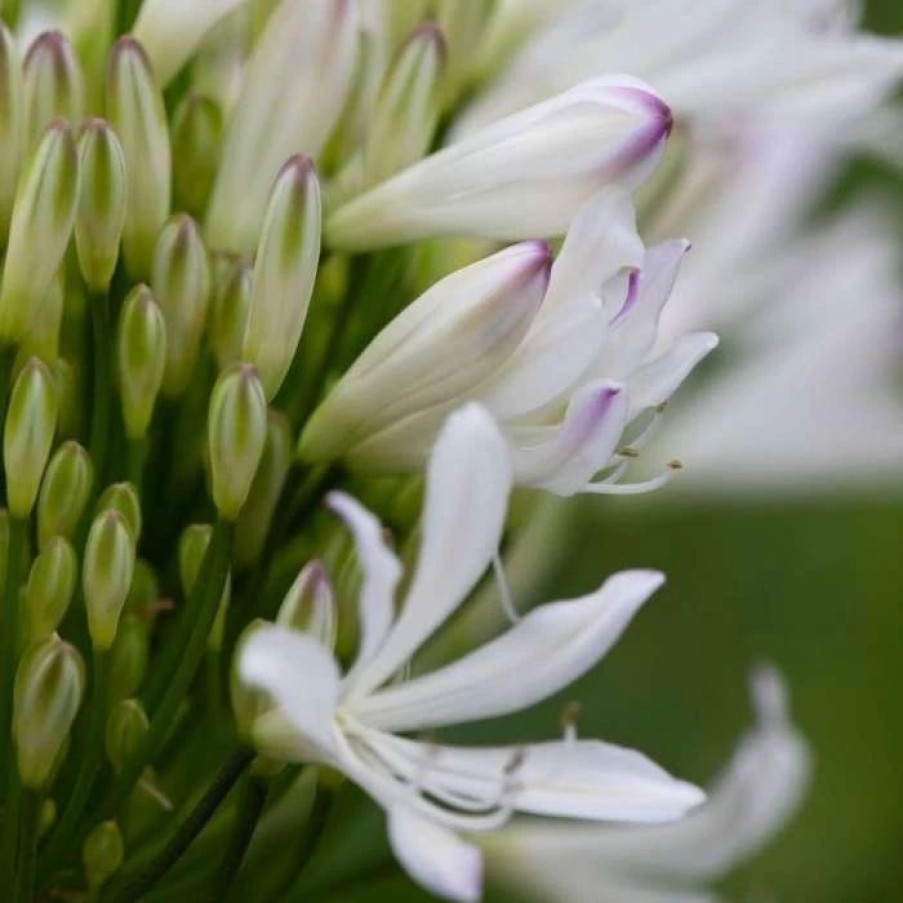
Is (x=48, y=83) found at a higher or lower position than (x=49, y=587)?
higher

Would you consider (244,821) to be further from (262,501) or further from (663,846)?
(663,846)

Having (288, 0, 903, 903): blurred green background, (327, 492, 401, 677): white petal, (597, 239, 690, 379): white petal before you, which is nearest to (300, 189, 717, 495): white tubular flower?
(597, 239, 690, 379): white petal

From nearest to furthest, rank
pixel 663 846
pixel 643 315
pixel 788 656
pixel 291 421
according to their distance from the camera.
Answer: pixel 643 315 → pixel 291 421 → pixel 663 846 → pixel 788 656

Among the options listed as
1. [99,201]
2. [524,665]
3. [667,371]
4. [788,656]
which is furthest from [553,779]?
[788,656]

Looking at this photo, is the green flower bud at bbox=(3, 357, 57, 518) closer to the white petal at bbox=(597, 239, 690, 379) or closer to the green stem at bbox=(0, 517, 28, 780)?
the green stem at bbox=(0, 517, 28, 780)

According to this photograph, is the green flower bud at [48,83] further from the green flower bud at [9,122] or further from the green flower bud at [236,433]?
the green flower bud at [236,433]

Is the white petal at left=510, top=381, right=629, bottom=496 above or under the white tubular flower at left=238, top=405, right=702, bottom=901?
above

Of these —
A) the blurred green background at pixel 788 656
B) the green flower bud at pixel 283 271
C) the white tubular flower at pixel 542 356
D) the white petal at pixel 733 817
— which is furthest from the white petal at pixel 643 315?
the blurred green background at pixel 788 656

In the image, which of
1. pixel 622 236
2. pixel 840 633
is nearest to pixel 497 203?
pixel 622 236
